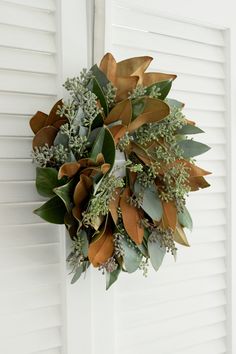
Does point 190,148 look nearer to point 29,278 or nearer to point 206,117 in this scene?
point 206,117

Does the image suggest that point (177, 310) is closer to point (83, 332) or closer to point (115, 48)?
point (83, 332)

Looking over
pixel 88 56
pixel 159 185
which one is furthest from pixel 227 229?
pixel 88 56

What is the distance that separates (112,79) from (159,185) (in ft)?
0.80

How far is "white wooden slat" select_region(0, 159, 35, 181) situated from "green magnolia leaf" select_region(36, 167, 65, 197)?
8 cm

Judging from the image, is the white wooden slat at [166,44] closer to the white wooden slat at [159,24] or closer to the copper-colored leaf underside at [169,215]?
the white wooden slat at [159,24]

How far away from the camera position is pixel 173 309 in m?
1.15

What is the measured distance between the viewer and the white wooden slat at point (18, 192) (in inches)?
35.3

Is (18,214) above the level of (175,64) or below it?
below

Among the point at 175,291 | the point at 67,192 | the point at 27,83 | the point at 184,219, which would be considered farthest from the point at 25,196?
the point at 175,291

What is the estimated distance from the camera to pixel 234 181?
1257 millimetres

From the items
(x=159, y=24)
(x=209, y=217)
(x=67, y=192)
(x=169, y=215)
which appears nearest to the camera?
(x=67, y=192)

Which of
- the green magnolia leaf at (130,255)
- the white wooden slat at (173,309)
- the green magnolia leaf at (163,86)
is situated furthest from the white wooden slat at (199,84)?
the white wooden slat at (173,309)

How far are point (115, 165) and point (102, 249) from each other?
17cm

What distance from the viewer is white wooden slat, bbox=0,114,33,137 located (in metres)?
0.90
